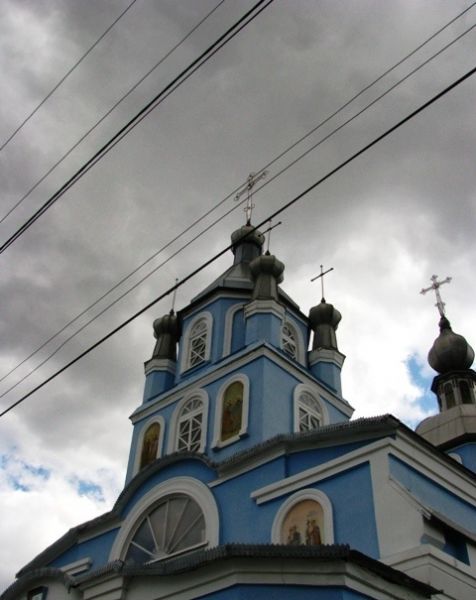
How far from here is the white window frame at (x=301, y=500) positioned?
39.2 ft

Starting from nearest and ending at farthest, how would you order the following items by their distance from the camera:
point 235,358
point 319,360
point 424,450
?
1. point 424,450
2. point 235,358
3. point 319,360

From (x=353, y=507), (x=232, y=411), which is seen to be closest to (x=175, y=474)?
(x=232, y=411)

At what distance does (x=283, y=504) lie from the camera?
42.4ft

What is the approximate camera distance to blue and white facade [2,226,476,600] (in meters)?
9.60

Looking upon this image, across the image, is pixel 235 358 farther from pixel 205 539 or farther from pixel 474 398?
pixel 474 398

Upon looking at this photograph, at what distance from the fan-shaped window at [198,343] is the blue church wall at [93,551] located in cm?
502

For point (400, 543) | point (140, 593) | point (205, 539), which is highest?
point (205, 539)

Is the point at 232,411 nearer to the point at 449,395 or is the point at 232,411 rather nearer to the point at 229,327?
the point at 229,327

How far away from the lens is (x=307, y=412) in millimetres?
17156

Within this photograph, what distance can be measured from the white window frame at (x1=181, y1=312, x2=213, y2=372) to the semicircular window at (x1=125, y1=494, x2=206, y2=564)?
15.4 ft

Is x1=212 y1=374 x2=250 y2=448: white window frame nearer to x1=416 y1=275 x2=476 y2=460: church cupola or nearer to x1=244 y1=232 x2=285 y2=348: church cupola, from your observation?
x1=244 y1=232 x2=285 y2=348: church cupola

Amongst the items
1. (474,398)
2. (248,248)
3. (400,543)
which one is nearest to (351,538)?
(400,543)

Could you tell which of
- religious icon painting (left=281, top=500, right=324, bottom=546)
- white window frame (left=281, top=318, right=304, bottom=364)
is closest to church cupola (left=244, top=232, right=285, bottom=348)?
white window frame (left=281, top=318, right=304, bottom=364)

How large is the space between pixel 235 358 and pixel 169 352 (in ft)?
12.7
